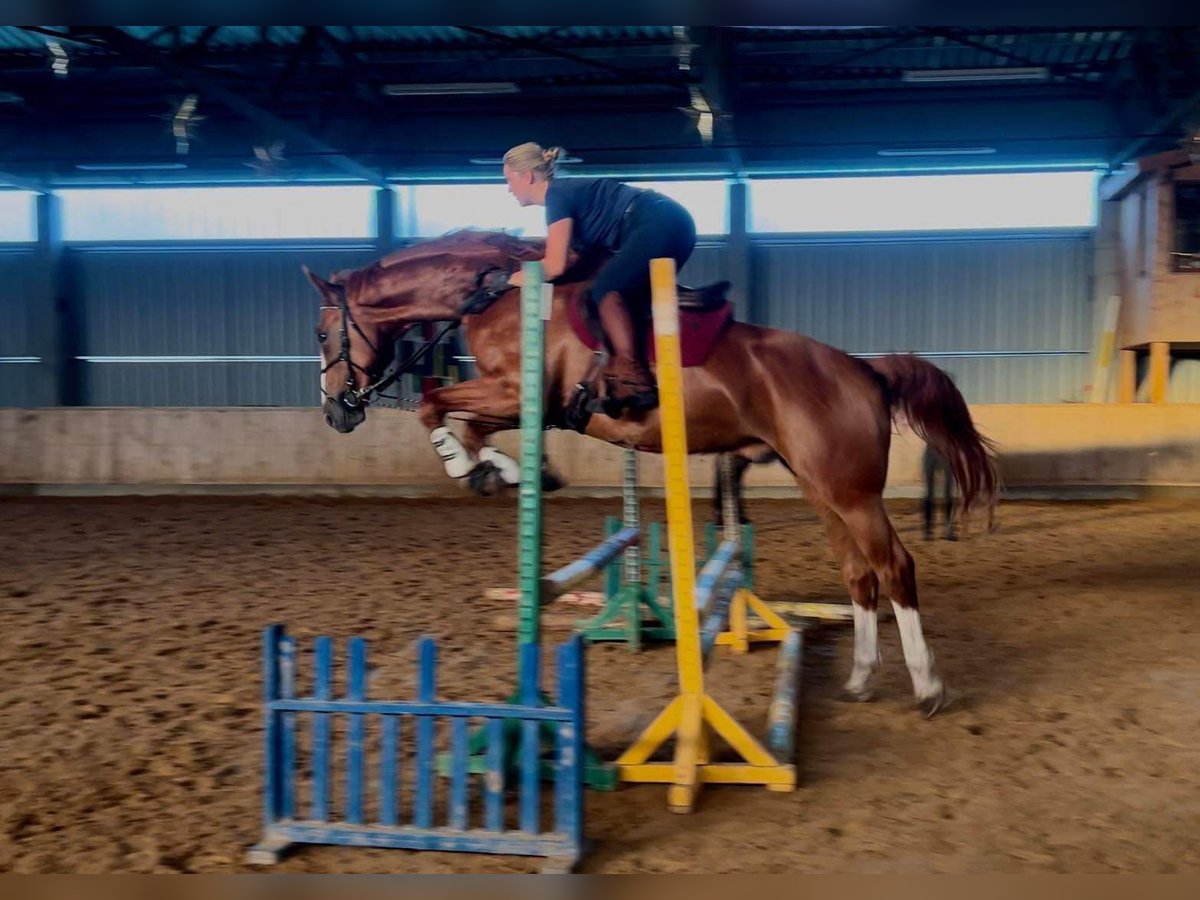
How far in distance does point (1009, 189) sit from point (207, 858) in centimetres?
1489

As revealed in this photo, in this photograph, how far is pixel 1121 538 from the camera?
27.3ft

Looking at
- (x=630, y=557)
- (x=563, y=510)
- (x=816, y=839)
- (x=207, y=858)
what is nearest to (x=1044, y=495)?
(x=563, y=510)

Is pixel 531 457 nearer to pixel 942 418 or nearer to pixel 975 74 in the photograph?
pixel 942 418

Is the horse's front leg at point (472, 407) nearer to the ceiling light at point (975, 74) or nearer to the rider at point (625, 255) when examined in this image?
the rider at point (625, 255)

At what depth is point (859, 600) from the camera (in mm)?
4324

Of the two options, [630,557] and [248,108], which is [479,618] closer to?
[630,557]

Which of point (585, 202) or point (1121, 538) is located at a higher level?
point (585, 202)

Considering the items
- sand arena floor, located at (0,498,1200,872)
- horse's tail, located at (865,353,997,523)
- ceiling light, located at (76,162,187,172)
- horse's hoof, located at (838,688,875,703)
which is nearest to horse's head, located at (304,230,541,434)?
sand arena floor, located at (0,498,1200,872)

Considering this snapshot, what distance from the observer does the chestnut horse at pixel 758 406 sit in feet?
13.2

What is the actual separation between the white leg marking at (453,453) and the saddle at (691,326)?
656 millimetres

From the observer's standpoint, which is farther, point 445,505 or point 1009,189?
point 1009,189

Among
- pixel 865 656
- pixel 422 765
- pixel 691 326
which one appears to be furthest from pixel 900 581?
pixel 422 765

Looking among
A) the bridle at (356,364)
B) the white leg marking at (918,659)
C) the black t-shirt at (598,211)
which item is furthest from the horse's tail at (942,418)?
the bridle at (356,364)

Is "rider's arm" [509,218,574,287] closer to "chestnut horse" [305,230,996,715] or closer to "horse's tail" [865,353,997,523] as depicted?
"chestnut horse" [305,230,996,715]
